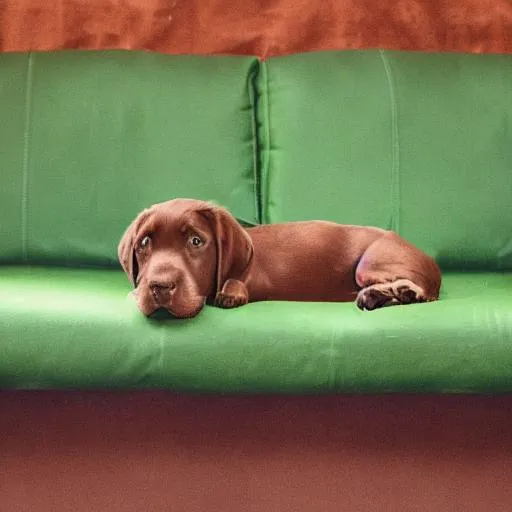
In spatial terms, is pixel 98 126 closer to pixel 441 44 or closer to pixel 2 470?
pixel 2 470

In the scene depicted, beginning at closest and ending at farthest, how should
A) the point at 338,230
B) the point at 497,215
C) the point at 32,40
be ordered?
the point at 338,230 < the point at 497,215 < the point at 32,40

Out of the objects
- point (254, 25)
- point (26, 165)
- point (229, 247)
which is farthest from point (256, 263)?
point (254, 25)

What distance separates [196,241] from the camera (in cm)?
149

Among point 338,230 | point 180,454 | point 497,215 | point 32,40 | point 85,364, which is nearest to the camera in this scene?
point 85,364

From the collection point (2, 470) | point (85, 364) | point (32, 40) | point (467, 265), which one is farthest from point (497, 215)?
point (32, 40)

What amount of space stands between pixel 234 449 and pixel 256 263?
0.37m

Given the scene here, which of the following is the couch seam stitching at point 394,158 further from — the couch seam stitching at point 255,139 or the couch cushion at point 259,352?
the couch cushion at point 259,352

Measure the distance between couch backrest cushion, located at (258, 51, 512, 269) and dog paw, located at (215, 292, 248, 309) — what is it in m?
0.54

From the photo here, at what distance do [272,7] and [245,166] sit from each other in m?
0.66

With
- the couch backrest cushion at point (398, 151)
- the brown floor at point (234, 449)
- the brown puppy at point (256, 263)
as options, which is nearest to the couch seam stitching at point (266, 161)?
the couch backrest cushion at point (398, 151)

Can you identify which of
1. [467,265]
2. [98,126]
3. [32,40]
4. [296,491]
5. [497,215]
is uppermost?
[32,40]

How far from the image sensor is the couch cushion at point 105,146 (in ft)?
6.33

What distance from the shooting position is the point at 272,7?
2.41m

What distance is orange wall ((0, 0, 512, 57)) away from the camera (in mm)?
2379
